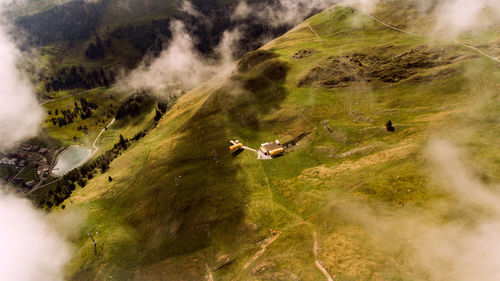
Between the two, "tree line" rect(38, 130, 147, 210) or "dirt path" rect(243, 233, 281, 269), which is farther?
"tree line" rect(38, 130, 147, 210)

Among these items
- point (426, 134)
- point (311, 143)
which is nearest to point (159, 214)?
point (311, 143)

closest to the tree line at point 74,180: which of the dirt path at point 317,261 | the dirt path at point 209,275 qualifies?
the dirt path at point 209,275

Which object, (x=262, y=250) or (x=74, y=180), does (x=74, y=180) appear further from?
(x=262, y=250)

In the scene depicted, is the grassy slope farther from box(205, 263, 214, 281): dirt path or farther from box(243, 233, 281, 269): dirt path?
box(205, 263, 214, 281): dirt path

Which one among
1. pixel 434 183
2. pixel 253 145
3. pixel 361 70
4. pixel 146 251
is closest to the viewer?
pixel 434 183

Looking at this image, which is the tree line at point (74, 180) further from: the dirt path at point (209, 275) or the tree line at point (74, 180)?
Answer: the dirt path at point (209, 275)

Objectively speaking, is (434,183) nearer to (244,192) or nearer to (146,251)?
(244,192)

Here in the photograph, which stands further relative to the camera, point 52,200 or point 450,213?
point 52,200

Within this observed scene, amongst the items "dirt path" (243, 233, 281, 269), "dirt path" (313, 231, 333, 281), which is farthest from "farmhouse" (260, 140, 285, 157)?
"dirt path" (313, 231, 333, 281)
